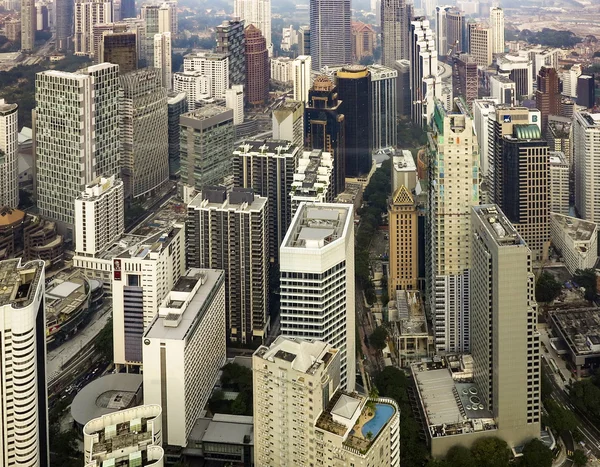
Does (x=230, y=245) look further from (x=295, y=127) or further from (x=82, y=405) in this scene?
(x=295, y=127)

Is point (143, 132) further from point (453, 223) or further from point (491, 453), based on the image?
point (491, 453)

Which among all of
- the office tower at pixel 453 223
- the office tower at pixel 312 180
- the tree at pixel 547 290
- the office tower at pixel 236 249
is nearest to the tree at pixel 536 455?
the office tower at pixel 453 223

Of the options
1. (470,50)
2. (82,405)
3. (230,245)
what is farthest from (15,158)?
(470,50)

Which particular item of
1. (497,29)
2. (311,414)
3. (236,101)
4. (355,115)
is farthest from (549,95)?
(311,414)

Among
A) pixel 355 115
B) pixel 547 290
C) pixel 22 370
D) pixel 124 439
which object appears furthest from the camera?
pixel 355 115

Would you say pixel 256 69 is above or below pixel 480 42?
below

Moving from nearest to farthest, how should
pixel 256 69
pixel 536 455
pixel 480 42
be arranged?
pixel 536 455
pixel 256 69
pixel 480 42
